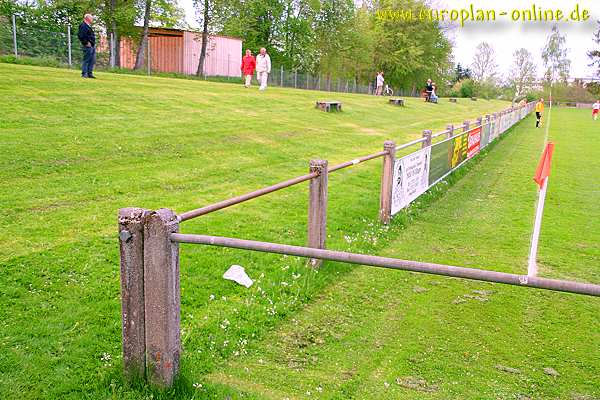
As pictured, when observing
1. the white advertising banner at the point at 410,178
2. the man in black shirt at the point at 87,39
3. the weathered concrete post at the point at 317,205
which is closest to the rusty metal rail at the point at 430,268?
the weathered concrete post at the point at 317,205

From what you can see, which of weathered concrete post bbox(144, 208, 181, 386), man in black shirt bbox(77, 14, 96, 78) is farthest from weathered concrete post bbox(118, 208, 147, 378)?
man in black shirt bbox(77, 14, 96, 78)

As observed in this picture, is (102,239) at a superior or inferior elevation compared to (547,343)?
superior

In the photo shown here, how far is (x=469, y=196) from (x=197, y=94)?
397 inches

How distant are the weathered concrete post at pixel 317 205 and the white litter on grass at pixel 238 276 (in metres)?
0.81

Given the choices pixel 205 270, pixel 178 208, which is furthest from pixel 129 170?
pixel 205 270

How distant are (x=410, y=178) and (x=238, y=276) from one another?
469cm

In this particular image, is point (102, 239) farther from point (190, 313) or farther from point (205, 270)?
point (190, 313)

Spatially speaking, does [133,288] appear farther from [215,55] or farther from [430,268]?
[215,55]

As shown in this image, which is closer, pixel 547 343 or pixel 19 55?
pixel 547 343

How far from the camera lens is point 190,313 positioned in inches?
201

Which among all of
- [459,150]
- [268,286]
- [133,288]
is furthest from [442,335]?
[459,150]

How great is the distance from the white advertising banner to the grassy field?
327 mm

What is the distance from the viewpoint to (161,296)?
365 cm

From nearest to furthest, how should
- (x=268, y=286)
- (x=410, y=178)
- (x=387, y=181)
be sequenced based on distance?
(x=268, y=286), (x=387, y=181), (x=410, y=178)
